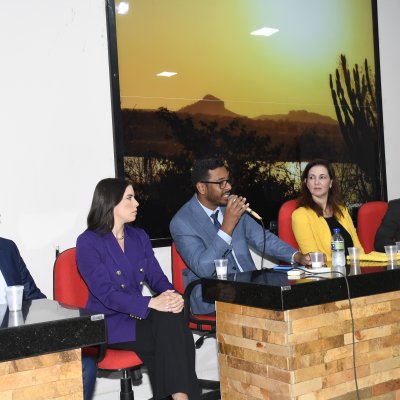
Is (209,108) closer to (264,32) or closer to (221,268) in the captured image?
(264,32)

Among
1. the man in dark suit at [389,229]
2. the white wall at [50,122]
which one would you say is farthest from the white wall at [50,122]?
the man in dark suit at [389,229]

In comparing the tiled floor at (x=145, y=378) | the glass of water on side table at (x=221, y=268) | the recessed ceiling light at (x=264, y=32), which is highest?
the recessed ceiling light at (x=264, y=32)

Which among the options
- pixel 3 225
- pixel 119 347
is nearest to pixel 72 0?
pixel 3 225

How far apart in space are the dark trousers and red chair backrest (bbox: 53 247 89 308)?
292 mm

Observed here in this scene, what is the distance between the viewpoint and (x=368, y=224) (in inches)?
167

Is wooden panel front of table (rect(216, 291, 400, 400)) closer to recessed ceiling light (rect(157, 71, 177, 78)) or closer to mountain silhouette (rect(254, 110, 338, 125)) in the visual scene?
recessed ceiling light (rect(157, 71, 177, 78))

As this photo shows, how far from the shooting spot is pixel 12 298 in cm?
221

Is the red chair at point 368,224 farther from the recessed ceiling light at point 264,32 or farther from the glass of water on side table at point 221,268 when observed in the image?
the glass of water on side table at point 221,268

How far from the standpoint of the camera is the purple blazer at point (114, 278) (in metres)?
2.93

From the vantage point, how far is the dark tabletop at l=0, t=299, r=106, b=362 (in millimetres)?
1903

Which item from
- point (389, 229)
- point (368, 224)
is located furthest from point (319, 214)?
point (368, 224)

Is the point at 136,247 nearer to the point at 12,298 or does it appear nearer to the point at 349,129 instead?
the point at 12,298

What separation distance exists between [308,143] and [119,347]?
228 cm

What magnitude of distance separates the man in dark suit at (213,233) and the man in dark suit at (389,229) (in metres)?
0.63
